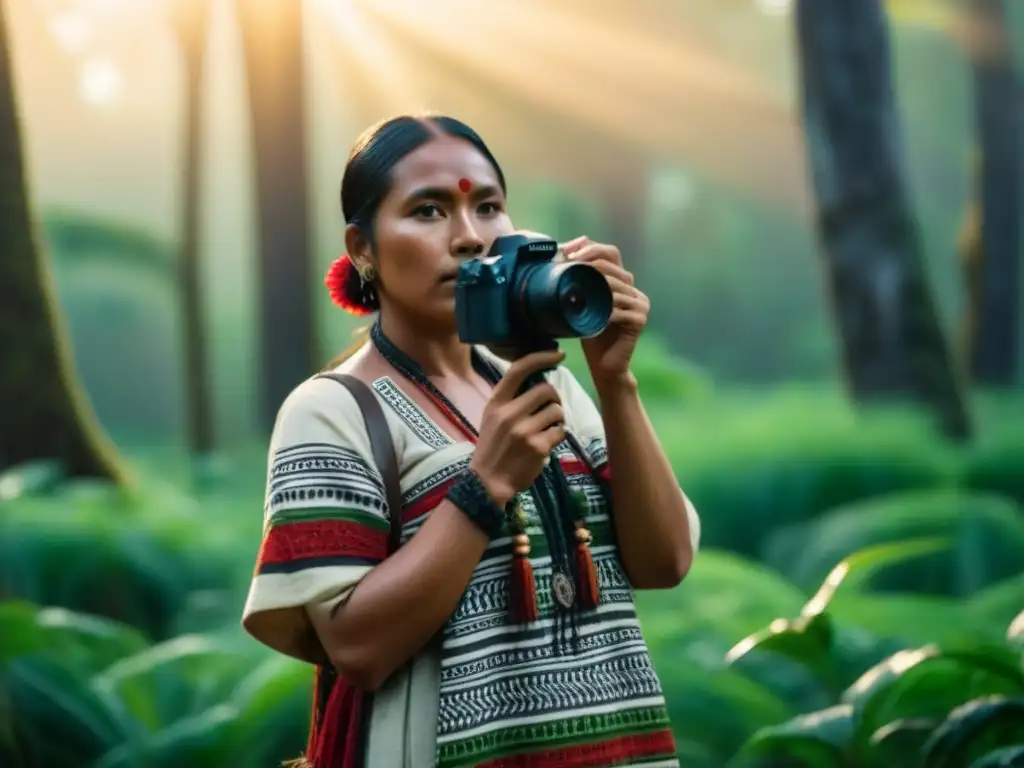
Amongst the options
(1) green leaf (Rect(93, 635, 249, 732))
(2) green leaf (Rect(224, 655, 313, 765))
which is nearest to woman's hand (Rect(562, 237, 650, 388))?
(2) green leaf (Rect(224, 655, 313, 765))

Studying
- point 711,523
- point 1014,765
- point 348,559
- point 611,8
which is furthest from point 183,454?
point 348,559

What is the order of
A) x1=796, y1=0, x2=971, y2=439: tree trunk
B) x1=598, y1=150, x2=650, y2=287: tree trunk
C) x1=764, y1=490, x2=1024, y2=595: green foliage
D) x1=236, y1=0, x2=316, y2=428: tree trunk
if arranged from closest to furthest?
x1=764, y1=490, x2=1024, y2=595: green foliage < x1=796, y1=0, x2=971, y2=439: tree trunk < x1=236, y1=0, x2=316, y2=428: tree trunk < x1=598, y1=150, x2=650, y2=287: tree trunk

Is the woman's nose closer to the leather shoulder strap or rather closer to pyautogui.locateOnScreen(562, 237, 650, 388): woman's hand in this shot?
pyautogui.locateOnScreen(562, 237, 650, 388): woman's hand

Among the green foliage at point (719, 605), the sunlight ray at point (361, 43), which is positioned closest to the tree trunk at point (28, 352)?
the green foliage at point (719, 605)

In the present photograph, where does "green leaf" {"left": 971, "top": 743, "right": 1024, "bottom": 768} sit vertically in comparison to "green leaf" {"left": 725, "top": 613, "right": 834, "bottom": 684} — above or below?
below

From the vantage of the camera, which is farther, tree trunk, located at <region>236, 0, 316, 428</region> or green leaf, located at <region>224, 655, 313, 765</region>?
tree trunk, located at <region>236, 0, 316, 428</region>

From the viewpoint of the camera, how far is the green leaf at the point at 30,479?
4.85 m

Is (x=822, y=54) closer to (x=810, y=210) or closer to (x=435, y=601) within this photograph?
(x=810, y=210)

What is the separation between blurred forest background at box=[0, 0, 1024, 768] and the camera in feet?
15.6

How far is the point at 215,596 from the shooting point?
15.9 ft

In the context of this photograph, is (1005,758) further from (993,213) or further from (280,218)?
(280,218)

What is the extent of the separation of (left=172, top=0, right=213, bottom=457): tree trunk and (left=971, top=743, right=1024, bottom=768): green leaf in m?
3.31

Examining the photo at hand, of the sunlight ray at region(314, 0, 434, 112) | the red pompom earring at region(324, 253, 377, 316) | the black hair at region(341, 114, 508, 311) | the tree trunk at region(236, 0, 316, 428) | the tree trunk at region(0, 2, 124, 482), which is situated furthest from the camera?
the tree trunk at region(236, 0, 316, 428)

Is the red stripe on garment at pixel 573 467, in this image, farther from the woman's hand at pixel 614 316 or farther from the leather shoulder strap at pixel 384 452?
the leather shoulder strap at pixel 384 452
